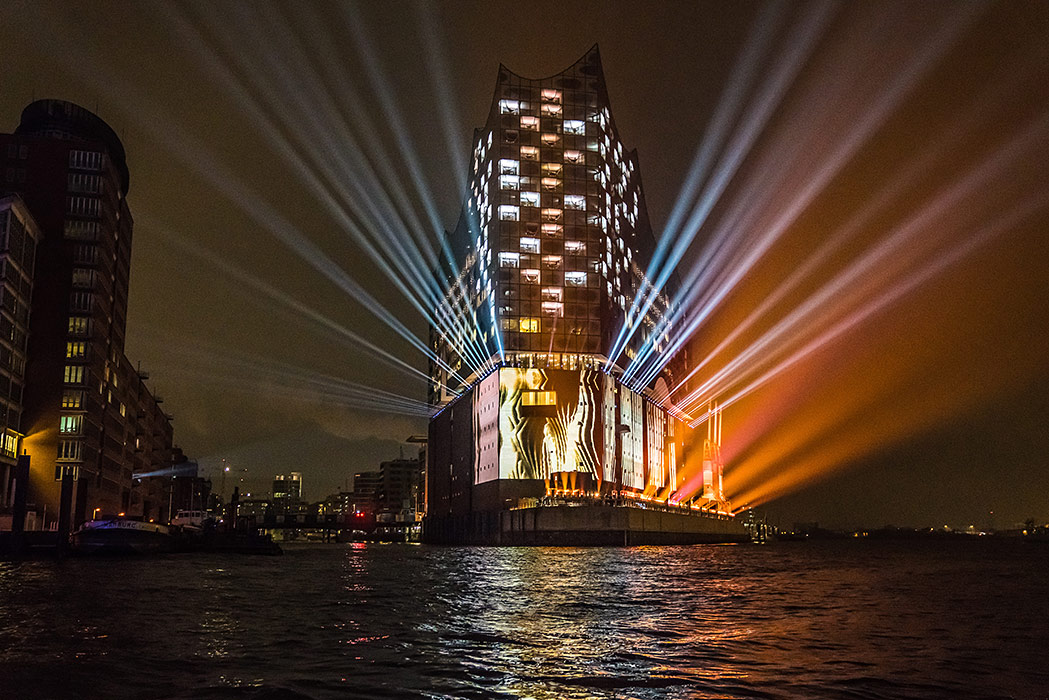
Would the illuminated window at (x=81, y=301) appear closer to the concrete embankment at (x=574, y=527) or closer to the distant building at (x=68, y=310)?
the distant building at (x=68, y=310)

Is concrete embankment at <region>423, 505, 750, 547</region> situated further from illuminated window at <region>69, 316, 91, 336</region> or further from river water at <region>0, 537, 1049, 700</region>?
river water at <region>0, 537, 1049, 700</region>

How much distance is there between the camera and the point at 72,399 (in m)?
106

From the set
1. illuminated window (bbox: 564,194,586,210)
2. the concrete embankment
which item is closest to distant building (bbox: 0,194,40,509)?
the concrete embankment

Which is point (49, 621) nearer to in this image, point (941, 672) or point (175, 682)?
point (175, 682)

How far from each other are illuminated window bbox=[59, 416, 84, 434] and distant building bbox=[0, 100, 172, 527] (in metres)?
0.12

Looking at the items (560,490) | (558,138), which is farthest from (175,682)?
(558,138)

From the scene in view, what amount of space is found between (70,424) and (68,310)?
1388 cm

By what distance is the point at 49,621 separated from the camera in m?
25.7

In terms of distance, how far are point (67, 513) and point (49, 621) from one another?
50.9 meters

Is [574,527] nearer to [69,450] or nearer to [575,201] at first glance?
[575,201]

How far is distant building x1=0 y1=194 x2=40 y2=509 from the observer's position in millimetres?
95000

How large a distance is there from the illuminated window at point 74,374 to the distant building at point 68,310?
108 millimetres

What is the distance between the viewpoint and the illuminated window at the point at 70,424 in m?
104

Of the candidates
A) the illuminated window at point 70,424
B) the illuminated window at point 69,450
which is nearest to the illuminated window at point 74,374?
the illuminated window at point 70,424
